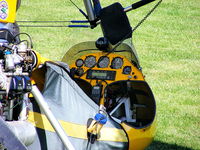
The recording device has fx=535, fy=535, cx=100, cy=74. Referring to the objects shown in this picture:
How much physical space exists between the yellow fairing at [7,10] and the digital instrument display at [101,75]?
134 cm

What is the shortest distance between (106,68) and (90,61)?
0.18m

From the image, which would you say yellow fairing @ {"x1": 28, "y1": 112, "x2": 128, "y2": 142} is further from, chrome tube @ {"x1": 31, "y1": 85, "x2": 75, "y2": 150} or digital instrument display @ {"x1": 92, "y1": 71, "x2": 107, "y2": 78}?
digital instrument display @ {"x1": 92, "y1": 71, "x2": 107, "y2": 78}

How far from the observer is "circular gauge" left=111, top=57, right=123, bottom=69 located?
4.84 meters

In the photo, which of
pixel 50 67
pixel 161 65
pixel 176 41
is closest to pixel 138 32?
pixel 176 41

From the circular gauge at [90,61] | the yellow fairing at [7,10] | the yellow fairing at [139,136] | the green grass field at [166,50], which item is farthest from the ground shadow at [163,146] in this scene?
the yellow fairing at [7,10]

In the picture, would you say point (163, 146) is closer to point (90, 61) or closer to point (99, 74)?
point (99, 74)

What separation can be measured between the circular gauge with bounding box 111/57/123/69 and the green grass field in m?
0.32

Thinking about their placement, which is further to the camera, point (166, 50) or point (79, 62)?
point (166, 50)

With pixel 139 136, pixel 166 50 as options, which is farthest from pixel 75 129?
pixel 166 50

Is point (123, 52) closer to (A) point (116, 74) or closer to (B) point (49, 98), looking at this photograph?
(A) point (116, 74)

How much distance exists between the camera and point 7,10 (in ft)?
11.8

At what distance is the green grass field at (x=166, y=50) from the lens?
5.34 m

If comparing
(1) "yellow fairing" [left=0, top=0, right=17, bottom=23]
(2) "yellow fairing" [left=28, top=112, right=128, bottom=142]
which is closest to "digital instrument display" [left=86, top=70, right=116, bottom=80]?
(2) "yellow fairing" [left=28, top=112, right=128, bottom=142]

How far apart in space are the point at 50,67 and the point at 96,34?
123 cm
